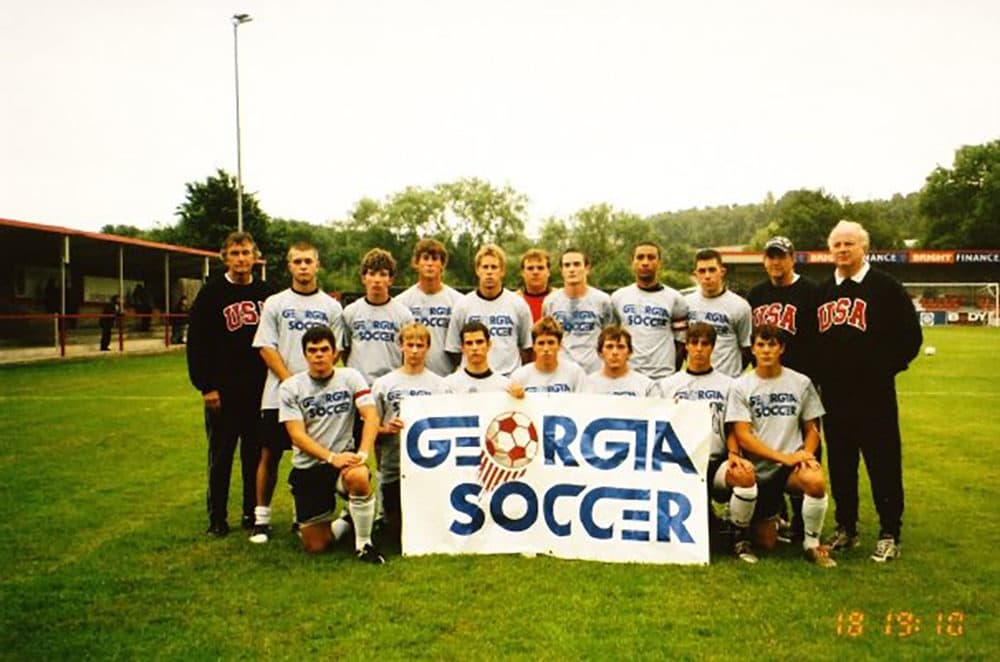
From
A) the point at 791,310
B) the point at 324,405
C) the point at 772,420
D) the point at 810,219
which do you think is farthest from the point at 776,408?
the point at 810,219

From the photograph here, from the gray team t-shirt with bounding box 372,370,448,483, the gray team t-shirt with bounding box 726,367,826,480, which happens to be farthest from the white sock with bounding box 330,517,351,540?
the gray team t-shirt with bounding box 726,367,826,480

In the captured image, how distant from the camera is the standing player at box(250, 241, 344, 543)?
218 inches

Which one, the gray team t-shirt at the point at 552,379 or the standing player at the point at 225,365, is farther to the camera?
the standing player at the point at 225,365

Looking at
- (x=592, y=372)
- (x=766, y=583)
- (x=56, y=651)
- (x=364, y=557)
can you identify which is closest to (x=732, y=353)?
(x=592, y=372)

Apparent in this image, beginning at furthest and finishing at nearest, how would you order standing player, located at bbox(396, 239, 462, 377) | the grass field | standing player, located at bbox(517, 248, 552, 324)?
standing player, located at bbox(517, 248, 552, 324) → standing player, located at bbox(396, 239, 462, 377) → the grass field

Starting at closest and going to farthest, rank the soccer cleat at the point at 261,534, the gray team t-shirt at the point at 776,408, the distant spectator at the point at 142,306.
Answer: the gray team t-shirt at the point at 776,408 → the soccer cleat at the point at 261,534 → the distant spectator at the point at 142,306

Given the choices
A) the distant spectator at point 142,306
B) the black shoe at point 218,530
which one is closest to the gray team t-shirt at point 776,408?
the black shoe at point 218,530

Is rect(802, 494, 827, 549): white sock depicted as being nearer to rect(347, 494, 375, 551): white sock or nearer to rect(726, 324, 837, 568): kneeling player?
rect(726, 324, 837, 568): kneeling player

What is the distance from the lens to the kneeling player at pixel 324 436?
508 centimetres

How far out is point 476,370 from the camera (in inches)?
215

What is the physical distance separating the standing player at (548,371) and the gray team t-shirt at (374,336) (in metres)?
1.00

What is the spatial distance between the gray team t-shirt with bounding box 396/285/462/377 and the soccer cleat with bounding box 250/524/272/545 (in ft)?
5.61

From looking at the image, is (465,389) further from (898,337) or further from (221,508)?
(898,337)
